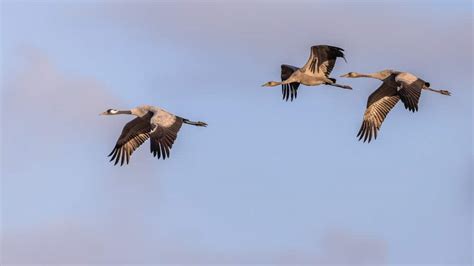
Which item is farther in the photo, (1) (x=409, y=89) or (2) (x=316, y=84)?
(2) (x=316, y=84)

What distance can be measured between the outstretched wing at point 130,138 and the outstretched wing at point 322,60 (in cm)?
393

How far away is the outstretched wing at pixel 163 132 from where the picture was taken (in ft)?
114

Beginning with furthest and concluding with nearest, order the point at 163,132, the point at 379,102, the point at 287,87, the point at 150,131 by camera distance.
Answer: the point at 287,87 → the point at 379,102 → the point at 150,131 → the point at 163,132

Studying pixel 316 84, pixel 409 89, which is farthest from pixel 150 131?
pixel 409 89

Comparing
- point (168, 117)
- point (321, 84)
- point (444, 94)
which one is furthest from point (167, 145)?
point (444, 94)

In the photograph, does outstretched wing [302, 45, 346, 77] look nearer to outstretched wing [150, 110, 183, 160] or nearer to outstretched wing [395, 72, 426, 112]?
outstretched wing [395, 72, 426, 112]

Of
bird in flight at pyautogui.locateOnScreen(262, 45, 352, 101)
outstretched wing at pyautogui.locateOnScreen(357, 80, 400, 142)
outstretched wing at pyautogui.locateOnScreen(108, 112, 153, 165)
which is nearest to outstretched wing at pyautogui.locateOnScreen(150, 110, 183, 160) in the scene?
outstretched wing at pyautogui.locateOnScreen(108, 112, 153, 165)

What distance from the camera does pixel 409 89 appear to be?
118 ft

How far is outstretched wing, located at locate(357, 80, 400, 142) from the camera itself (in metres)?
37.9

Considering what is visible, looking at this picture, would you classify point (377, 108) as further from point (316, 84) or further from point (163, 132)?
point (163, 132)

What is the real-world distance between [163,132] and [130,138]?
2.89 meters

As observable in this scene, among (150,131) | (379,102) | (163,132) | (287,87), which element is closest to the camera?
(163,132)

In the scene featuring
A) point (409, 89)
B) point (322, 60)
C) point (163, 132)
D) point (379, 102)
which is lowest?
point (163, 132)

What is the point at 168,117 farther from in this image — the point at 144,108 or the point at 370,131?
the point at 370,131
